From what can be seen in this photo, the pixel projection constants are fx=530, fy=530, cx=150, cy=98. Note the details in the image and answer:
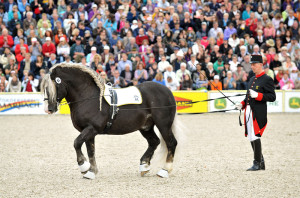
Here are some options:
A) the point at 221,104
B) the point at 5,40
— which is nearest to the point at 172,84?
the point at 221,104

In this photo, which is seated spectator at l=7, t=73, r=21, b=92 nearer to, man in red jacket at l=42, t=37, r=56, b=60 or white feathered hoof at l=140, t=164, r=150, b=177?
man in red jacket at l=42, t=37, r=56, b=60

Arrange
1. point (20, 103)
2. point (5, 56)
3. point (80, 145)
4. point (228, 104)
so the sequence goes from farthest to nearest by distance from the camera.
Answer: point (5, 56), point (228, 104), point (20, 103), point (80, 145)

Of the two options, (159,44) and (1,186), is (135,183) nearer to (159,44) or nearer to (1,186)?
(1,186)

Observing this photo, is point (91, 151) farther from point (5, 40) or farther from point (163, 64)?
point (5, 40)

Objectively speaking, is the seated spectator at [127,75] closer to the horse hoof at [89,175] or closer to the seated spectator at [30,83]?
Answer: the seated spectator at [30,83]

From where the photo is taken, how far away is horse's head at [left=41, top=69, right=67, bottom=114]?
318 inches

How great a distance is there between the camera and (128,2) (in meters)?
23.2

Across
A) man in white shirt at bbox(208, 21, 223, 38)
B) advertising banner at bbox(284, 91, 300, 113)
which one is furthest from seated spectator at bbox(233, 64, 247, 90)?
man in white shirt at bbox(208, 21, 223, 38)

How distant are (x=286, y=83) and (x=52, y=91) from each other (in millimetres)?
13597

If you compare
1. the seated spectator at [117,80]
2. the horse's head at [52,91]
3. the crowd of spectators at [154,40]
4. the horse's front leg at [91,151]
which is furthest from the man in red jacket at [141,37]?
the horse's front leg at [91,151]

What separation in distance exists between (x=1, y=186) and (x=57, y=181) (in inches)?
32.6

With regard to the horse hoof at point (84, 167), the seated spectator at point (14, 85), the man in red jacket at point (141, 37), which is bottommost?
the seated spectator at point (14, 85)

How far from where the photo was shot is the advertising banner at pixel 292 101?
18.8m

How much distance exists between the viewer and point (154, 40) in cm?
2177
